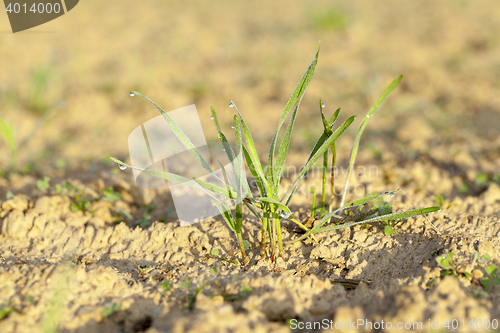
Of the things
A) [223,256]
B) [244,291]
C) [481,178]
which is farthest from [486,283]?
[481,178]

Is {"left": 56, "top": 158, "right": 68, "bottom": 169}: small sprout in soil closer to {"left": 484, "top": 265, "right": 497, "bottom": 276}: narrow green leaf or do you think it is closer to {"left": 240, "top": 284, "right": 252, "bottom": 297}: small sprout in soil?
{"left": 240, "top": 284, "right": 252, "bottom": 297}: small sprout in soil

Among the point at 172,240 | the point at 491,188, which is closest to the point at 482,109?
the point at 491,188

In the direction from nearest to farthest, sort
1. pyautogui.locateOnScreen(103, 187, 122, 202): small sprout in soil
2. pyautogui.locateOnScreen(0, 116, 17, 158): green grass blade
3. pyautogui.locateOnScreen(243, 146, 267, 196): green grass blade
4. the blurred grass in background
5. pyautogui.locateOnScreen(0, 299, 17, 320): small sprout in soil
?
pyautogui.locateOnScreen(0, 299, 17, 320): small sprout in soil → pyautogui.locateOnScreen(243, 146, 267, 196): green grass blade → pyautogui.locateOnScreen(103, 187, 122, 202): small sprout in soil → pyautogui.locateOnScreen(0, 116, 17, 158): green grass blade → the blurred grass in background

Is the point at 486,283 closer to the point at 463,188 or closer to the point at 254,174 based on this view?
the point at 254,174

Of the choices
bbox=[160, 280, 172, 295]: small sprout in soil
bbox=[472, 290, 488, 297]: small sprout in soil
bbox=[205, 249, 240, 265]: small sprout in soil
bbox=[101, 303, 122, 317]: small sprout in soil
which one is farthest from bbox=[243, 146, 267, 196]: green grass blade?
bbox=[472, 290, 488, 297]: small sprout in soil

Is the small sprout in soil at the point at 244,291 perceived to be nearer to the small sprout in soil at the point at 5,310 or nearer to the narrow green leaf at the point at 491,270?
the small sprout in soil at the point at 5,310

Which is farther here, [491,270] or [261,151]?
[261,151]

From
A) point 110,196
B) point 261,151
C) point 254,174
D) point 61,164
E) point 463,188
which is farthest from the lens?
point 261,151
